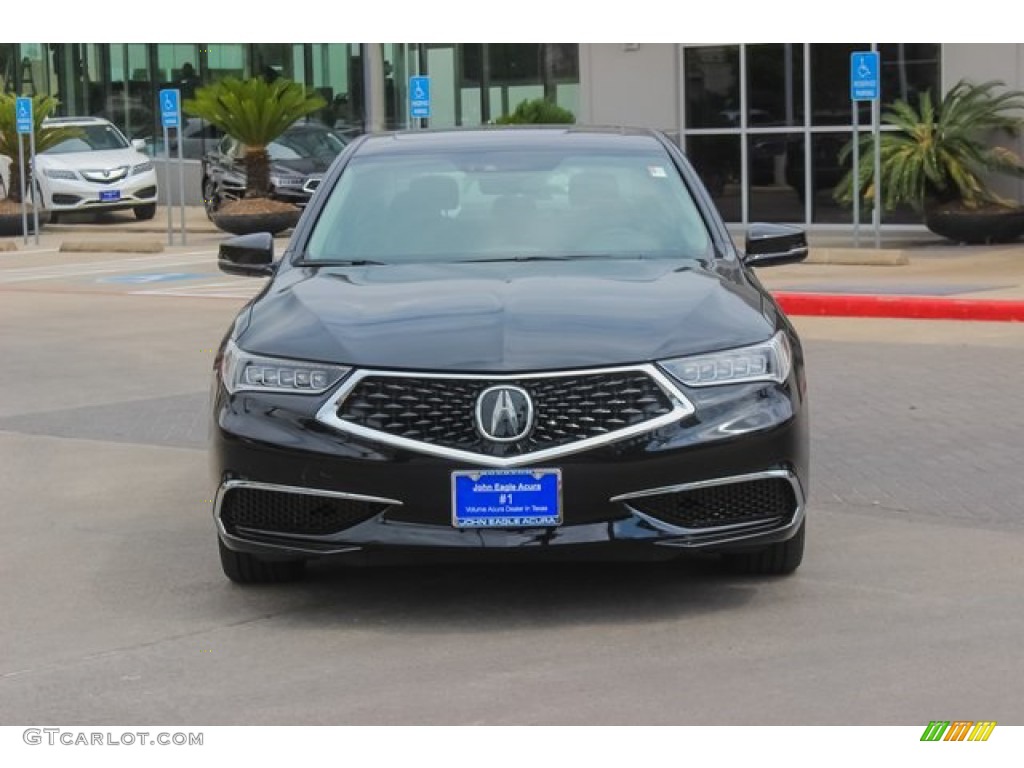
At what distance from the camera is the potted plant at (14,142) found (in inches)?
1281

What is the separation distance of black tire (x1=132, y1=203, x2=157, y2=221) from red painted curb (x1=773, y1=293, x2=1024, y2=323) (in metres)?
19.2

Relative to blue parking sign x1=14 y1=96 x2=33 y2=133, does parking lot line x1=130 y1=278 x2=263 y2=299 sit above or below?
below

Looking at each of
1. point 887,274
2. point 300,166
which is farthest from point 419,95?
point 887,274

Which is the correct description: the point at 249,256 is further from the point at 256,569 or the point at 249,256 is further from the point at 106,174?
the point at 106,174

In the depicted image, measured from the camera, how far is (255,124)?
98.3ft

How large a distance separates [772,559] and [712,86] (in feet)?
→ 72.4

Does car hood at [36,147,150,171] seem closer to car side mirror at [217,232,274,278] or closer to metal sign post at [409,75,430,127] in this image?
metal sign post at [409,75,430,127]

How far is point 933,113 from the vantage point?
24.6m

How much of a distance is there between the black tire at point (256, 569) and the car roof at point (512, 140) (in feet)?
6.34

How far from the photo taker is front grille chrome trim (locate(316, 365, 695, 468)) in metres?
6.28

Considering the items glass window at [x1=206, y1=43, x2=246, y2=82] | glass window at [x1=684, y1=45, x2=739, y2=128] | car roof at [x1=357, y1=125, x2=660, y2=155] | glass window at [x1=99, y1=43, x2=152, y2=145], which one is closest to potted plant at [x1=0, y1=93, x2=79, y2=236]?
glass window at [x1=206, y1=43, x2=246, y2=82]

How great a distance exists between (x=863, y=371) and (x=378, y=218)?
595 centimetres

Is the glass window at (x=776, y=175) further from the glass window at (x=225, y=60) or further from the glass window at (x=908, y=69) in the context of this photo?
the glass window at (x=225, y=60)

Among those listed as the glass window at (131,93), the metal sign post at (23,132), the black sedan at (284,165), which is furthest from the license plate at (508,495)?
the glass window at (131,93)
